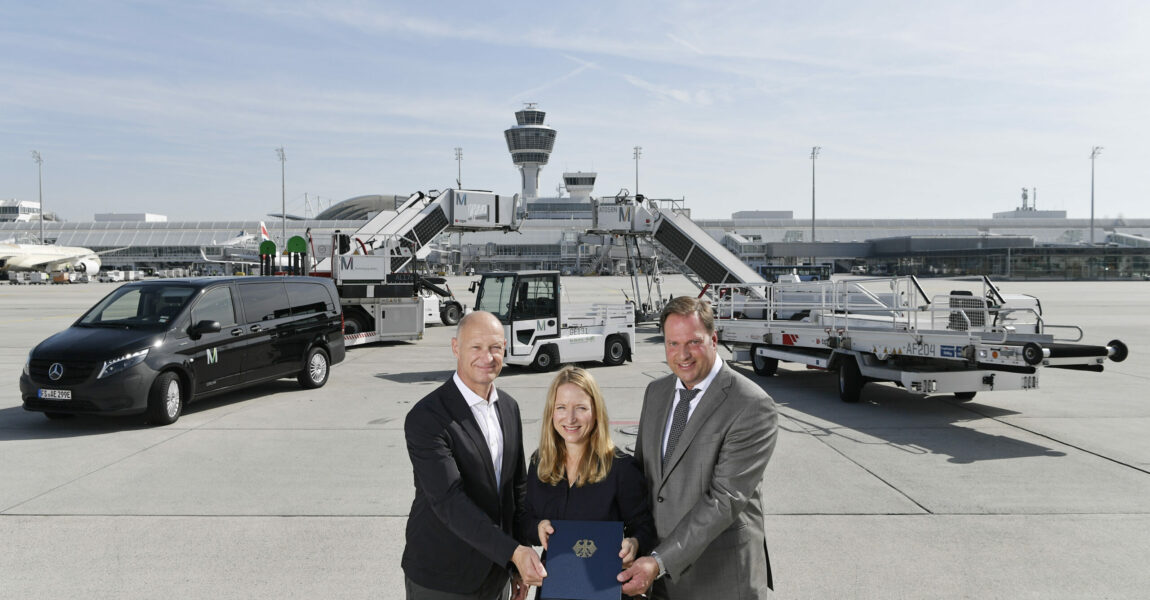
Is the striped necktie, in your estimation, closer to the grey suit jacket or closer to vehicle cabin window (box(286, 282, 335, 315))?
the grey suit jacket

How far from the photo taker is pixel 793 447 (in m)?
8.00

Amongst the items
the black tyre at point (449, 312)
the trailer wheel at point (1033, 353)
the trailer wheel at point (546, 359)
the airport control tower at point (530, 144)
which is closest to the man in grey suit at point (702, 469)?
the trailer wheel at point (1033, 353)

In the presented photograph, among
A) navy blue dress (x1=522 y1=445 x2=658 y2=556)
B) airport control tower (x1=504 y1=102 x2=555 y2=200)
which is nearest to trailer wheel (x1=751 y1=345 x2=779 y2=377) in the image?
navy blue dress (x1=522 y1=445 x2=658 y2=556)

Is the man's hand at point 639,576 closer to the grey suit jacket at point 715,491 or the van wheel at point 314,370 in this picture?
the grey suit jacket at point 715,491

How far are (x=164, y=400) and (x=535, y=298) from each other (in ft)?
21.6

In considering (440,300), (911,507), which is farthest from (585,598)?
(440,300)

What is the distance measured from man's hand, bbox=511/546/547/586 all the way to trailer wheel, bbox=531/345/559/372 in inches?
439

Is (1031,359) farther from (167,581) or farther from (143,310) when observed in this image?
(143,310)

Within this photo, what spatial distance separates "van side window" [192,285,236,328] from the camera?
10.0 m

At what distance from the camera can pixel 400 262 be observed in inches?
872

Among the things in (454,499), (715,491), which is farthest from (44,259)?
(715,491)

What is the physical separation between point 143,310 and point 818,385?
35.0ft

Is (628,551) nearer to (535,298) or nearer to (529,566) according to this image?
(529,566)

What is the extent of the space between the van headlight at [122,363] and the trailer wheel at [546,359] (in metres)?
6.69
